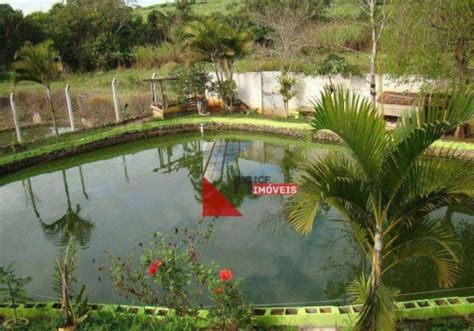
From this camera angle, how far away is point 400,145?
275 cm

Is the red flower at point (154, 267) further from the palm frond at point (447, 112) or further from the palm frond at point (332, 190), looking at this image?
the palm frond at point (447, 112)

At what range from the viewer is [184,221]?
23.9ft

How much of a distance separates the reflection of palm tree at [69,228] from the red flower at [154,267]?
337 cm

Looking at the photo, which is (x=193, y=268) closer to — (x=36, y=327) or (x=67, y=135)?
(x=36, y=327)

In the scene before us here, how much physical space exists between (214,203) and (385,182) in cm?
552

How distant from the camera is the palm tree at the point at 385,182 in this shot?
9.00 feet

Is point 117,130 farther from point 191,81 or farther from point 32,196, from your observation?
point 32,196

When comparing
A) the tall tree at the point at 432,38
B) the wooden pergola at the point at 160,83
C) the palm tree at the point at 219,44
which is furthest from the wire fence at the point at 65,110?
the tall tree at the point at 432,38

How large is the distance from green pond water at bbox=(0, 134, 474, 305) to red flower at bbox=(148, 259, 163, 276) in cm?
133

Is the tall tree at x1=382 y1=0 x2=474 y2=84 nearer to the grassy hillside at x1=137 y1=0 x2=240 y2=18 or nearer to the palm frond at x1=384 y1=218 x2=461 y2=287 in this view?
the palm frond at x1=384 y1=218 x2=461 y2=287

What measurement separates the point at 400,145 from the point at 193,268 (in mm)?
2102

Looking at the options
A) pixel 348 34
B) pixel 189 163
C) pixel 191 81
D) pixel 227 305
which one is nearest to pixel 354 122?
pixel 227 305

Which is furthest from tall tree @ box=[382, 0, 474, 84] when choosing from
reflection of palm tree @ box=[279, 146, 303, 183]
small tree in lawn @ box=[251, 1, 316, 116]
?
small tree in lawn @ box=[251, 1, 316, 116]

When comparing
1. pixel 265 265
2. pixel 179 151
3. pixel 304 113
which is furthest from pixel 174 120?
pixel 265 265
